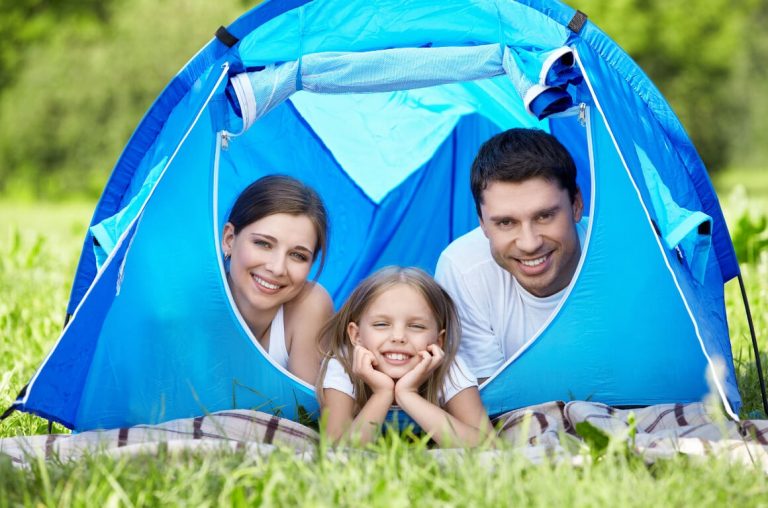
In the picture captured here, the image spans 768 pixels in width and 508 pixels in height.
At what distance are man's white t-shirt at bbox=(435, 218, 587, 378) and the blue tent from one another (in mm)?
182

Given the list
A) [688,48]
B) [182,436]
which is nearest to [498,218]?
[182,436]

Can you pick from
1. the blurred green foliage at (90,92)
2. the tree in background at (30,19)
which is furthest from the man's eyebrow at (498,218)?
the tree in background at (30,19)

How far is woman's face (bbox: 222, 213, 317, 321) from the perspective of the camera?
9.04 ft

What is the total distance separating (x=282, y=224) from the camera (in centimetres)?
278

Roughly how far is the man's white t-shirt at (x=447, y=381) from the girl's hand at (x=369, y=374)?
2.7 inches

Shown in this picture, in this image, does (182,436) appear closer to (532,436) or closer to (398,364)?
(398,364)

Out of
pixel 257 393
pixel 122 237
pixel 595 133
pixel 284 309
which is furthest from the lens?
pixel 284 309

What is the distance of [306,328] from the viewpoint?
111 inches

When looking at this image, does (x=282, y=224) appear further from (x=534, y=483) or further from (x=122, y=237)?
(x=534, y=483)

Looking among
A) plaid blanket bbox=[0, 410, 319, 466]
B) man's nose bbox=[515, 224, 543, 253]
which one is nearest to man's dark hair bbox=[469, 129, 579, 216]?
man's nose bbox=[515, 224, 543, 253]

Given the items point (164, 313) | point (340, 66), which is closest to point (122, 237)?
point (164, 313)

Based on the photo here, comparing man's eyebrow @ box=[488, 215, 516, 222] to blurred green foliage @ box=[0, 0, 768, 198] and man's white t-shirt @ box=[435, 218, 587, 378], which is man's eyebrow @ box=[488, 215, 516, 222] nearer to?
man's white t-shirt @ box=[435, 218, 587, 378]

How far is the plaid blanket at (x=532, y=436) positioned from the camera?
76.4 inches

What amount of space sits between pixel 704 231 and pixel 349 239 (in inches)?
59.2
